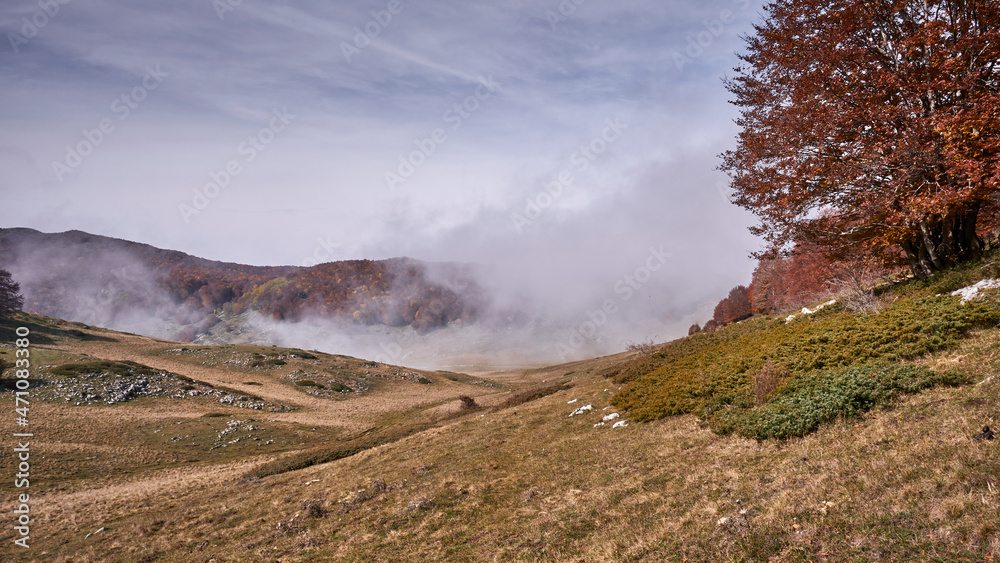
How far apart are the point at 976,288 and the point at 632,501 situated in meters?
13.5

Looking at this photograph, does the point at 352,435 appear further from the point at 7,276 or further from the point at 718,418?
the point at 7,276

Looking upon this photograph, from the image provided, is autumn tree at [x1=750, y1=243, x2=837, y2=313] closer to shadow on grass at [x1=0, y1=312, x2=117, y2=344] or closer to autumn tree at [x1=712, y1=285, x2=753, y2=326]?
autumn tree at [x1=712, y1=285, x2=753, y2=326]

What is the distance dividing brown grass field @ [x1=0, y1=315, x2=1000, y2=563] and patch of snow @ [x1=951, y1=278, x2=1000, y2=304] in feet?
9.41

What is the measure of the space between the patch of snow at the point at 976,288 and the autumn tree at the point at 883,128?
2.42 m

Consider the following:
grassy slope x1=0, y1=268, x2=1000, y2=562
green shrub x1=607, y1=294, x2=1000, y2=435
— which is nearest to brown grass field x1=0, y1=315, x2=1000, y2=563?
grassy slope x1=0, y1=268, x2=1000, y2=562

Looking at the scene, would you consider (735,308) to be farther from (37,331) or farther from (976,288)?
(37,331)

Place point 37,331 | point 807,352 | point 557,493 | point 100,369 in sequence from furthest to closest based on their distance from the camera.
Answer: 1. point 37,331
2. point 100,369
3. point 807,352
4. point 557,493

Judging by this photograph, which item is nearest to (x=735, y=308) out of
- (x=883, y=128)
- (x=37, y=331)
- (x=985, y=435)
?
(x=883, y=128)

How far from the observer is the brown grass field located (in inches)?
229

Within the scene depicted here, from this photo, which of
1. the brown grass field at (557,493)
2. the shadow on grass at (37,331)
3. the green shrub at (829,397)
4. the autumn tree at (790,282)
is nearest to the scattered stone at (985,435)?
the brown grass field at (557,493)

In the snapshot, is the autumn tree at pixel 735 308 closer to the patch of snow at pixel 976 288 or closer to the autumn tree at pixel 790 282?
the autumn tree at pixel 790 282

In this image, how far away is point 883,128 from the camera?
14773 millimetres
